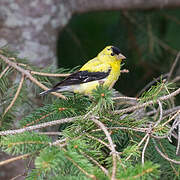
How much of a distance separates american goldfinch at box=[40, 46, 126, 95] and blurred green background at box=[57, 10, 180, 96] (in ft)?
2.67

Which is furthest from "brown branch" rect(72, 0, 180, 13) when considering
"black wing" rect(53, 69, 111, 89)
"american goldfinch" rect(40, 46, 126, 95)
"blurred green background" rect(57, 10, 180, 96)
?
"black wing" rect(53, 69, 111, 89)

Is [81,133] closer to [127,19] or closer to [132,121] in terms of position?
[132,121]

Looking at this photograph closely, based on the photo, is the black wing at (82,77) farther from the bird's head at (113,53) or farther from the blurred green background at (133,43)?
the blurred green background at (133,43)

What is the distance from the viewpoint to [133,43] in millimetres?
4008

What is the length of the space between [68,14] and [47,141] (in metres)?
2.18

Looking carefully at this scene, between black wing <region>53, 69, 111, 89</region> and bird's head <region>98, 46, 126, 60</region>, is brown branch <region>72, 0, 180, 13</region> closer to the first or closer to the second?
bird's head <region>98, 46, 126, 60</region>

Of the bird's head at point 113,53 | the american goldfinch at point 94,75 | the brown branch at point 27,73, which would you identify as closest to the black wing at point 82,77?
the american goldfinch at point 94,75

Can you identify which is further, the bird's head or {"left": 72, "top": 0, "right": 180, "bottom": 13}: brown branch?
{"left": 72, "top": 0, "right": 180, "bottom": 13}: brown branch

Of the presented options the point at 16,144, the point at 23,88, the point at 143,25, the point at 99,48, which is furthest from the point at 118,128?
the point at 99,48

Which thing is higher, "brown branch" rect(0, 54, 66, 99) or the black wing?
"brown branch" rect(0, 54, 66, 99)

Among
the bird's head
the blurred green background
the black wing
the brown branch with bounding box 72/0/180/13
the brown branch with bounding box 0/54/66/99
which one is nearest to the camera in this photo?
the brown branch with bounding box 0/54/66/99

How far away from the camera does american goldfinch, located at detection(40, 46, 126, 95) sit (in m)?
2.46

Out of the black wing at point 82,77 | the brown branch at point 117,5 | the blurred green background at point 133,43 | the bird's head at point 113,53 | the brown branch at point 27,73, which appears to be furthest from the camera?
the blurred green background at point 133,43

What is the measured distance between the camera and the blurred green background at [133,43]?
149 inches
